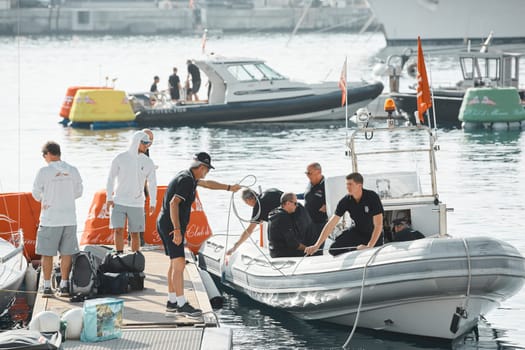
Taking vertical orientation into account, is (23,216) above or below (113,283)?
above

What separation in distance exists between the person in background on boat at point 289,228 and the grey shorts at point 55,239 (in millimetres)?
2139

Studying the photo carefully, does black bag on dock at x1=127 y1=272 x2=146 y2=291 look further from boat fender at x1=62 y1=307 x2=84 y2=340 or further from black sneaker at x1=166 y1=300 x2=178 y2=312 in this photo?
boat fender at x1=62 y1=307 x2=84 y2=340

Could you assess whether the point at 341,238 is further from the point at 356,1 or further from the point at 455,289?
the point at 356,1

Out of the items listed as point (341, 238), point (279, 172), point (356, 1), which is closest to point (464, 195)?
point (279, 172)

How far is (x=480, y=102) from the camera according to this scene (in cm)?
3400

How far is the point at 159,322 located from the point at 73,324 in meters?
0.89

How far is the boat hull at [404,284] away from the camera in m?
11.5

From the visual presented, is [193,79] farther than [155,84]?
No

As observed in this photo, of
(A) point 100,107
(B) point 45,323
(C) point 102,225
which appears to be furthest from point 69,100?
(B) point 45,323

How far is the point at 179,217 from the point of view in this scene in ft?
37.4

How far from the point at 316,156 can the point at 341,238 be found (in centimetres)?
1692

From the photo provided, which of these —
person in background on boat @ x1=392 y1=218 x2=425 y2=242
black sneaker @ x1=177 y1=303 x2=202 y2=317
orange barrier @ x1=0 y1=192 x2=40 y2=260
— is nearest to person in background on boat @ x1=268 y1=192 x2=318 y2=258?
person in background on boat @ x1=392 y1=218 x2=425 y2=242

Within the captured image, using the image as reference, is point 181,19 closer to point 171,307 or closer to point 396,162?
point 396,162

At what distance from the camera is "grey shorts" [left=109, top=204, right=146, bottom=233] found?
1348 cm
